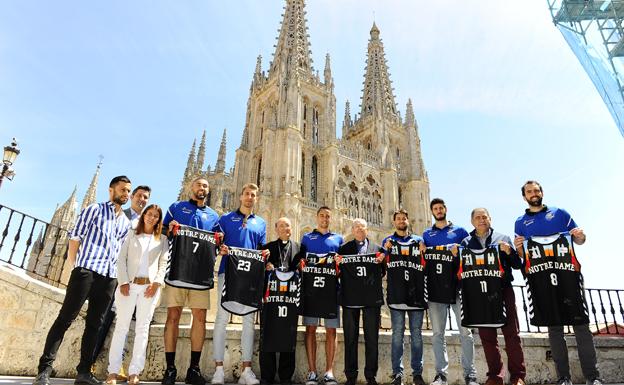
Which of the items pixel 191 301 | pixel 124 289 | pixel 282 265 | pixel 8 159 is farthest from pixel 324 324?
pixel 8 159

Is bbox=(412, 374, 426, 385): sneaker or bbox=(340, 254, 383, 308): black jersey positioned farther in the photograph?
bbox=(340, 254, 383, 308): black jersey

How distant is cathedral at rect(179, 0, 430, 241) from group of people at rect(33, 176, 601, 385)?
25.8 metres

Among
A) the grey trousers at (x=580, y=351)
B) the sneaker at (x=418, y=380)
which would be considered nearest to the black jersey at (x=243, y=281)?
the sneaker at (x=418, y=380)

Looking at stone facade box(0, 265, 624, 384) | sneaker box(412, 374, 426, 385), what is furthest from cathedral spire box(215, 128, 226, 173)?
sneaker box(412, 374, 426, 385)

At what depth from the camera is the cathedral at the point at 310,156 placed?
114 ft

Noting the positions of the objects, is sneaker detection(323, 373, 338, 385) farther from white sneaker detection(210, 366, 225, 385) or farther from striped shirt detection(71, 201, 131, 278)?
striped shirt detection(71, 201, 131, 278)

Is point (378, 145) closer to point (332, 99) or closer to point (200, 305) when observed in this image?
point (332, 99)

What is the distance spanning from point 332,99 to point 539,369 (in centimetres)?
3874

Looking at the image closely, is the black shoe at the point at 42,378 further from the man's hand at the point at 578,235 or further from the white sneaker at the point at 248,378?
the man's hand at the point at 578,235

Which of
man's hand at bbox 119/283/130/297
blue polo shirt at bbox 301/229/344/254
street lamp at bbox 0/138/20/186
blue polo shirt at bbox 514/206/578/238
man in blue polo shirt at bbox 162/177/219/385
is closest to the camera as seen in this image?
man's hand at bbox 119/283/130/297

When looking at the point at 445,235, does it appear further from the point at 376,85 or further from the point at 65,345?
the point at 376,85

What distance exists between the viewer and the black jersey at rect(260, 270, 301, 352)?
4996 mm

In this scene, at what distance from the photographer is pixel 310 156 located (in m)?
39.3

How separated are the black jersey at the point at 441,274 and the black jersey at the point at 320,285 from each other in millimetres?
1288
